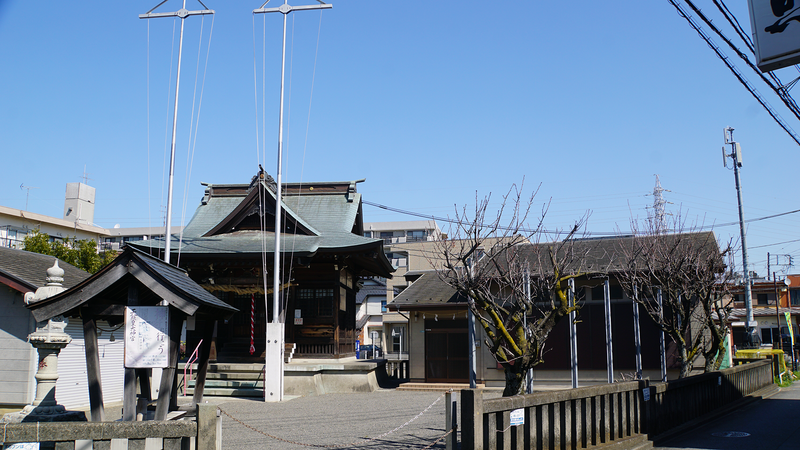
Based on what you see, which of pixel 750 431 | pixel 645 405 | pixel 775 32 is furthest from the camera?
pixel 750 431

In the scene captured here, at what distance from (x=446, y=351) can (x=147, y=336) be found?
17.7 metres

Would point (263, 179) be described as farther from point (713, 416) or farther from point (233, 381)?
point (713, 416)

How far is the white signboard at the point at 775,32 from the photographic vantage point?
686 cm

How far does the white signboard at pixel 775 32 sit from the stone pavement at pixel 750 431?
248 inches

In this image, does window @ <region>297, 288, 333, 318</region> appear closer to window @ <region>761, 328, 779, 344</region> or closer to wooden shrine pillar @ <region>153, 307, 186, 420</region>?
wooden shrine pillar @ <region>153, 307, 186, 420</region>

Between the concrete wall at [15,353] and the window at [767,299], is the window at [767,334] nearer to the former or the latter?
the window at [767,299]

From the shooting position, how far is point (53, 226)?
170 ft

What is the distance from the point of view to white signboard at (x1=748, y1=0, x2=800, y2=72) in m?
6.86

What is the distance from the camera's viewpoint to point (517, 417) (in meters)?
7.21

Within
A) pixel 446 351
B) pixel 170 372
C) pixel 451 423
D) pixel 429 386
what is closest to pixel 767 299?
pixel 446 351

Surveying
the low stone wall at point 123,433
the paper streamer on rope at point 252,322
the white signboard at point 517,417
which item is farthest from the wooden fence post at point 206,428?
the paper streamer on rope at point 252,322

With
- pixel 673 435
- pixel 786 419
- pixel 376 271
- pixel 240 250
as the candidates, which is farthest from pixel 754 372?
pixel 240 250

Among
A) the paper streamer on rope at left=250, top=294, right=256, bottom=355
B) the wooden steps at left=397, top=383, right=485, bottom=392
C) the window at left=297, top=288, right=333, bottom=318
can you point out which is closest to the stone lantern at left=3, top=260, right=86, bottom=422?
the paper streamer on rope at left=250, top=294, right=256, bottom=355

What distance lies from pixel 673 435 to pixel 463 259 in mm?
5374
